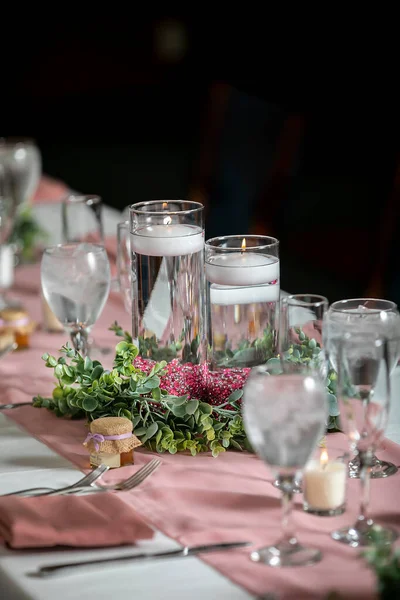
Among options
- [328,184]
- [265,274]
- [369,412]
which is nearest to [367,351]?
[369,412]

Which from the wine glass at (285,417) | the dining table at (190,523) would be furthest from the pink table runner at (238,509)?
the wine glass at (285,417)

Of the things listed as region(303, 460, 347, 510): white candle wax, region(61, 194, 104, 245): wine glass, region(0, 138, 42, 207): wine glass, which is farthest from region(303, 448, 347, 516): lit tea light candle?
region(0, 138, 42, 207): wine glass

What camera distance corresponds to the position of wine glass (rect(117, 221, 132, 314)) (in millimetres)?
1698

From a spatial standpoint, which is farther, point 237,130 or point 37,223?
point 237,130

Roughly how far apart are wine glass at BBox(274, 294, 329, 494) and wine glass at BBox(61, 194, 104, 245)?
76cm

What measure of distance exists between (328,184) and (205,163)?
3140 millimetres

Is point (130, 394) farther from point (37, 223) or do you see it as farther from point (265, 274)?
point (37, 223)

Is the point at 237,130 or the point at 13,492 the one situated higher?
the point at 237,130

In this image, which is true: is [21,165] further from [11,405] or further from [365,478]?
[365,478]

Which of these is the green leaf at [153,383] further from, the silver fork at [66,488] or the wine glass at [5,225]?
the wine glass at [5,225]

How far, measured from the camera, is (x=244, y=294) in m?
1.33

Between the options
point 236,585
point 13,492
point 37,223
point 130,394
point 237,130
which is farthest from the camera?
point 237,130

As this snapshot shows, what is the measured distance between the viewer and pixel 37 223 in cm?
256

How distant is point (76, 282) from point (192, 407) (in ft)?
1.07
